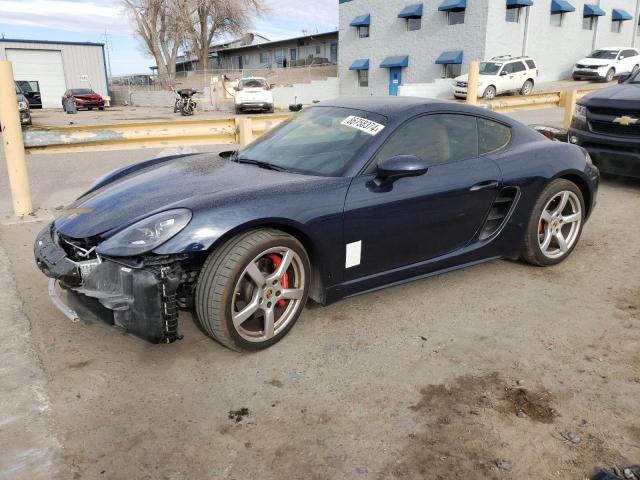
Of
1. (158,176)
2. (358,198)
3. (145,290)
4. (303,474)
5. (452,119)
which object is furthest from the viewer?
(452,119)

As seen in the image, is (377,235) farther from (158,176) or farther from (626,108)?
(626,108)

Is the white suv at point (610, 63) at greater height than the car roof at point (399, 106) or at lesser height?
greater

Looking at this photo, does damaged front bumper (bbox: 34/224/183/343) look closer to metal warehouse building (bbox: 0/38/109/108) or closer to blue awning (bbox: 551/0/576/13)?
blue awning (bbox: 551/0/576/13)

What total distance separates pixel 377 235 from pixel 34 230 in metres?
3.86

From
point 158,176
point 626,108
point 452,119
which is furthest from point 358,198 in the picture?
point 626,108

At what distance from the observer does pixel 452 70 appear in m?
33.0

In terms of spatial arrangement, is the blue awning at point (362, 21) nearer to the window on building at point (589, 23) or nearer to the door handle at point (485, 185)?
the window on building at point (589, 23)

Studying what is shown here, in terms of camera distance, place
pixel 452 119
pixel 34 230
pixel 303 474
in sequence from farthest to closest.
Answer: pixel 34 230
pixel 452 119
pixel 303 474

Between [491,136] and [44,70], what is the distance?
49.6 meters

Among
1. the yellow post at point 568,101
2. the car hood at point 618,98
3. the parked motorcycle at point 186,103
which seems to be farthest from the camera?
the parked motorcycle at point 186,103

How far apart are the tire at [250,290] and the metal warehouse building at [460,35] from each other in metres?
30.7

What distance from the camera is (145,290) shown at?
8.97ft

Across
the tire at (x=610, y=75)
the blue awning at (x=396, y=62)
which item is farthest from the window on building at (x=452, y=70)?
the tire at (x=610, y=75)

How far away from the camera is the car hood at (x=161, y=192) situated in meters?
3.05
